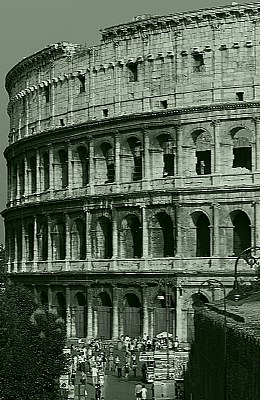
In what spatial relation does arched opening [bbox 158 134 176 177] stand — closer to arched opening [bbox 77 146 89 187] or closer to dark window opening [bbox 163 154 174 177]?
dark window opening [bbox 163 154 174 177]

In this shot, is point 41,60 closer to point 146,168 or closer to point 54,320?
point 146,168

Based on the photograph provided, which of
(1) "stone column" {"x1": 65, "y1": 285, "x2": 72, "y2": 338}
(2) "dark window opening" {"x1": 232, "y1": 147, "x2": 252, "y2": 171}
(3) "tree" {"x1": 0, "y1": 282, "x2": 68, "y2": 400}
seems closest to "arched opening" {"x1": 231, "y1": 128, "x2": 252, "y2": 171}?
(2) "dark window opening" {"x1": 232, "y1": 147, "x2": 252, "y2": 171}

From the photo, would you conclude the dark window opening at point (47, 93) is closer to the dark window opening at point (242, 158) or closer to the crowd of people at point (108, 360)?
the dark window opening at point (242, 158)

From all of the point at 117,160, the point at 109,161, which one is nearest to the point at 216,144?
the point at 117,160

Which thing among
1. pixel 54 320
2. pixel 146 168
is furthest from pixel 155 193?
pixel 54 320

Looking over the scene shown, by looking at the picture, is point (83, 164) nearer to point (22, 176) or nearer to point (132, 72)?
point (132, 72)

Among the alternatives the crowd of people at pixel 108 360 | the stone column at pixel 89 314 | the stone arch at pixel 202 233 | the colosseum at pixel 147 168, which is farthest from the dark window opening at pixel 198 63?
the crowd of people at pixel 108 360
